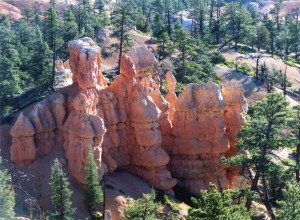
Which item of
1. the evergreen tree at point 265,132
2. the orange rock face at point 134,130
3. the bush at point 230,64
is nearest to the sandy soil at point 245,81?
the bush at point 230,64

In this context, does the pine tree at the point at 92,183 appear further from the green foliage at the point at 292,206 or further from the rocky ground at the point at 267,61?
the rocky ground at the point at 267,61

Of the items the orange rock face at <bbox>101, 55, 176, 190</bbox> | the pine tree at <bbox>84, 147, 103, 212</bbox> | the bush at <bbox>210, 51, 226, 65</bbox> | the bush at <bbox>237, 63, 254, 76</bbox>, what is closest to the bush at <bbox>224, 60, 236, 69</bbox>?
the bush at <bbox>210, 51, 226, 65</bbox>

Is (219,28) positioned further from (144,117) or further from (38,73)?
(144,117)

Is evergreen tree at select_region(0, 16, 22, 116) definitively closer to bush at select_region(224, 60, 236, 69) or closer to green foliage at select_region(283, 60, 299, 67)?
bush at select_region(224, 60, 236, 69)

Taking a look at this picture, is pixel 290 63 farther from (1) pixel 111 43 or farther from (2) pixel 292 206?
(2) pixel 292 206

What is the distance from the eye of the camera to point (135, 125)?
136ft

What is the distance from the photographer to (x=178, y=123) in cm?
4503

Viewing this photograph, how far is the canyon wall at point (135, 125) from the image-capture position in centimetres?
3775

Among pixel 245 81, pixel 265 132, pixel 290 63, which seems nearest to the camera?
pixel 265 132

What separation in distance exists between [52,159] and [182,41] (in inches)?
1483

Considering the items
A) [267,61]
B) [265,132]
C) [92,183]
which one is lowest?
[267,61]

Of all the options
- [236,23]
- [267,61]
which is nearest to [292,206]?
[267,61]

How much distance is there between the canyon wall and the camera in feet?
124

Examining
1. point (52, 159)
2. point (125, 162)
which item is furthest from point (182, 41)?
point (52, 159)
